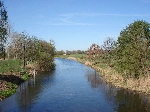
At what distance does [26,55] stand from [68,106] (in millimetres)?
37882

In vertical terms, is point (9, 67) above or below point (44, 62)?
below

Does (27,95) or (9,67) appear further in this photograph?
(9,67)

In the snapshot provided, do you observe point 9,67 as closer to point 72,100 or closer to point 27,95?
point 27,95

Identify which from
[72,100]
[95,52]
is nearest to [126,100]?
[72,100]

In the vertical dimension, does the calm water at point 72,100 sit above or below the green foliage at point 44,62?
below

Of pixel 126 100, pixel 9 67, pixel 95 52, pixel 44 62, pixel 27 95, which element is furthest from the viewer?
pixel 95 52

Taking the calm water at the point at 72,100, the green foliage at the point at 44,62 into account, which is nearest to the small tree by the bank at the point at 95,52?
the green foliage at the point at 44,62

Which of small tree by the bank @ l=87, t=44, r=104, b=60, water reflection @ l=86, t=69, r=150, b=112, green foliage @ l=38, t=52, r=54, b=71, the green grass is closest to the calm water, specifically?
water reflection @ l=86, t=69, r=150, b=112

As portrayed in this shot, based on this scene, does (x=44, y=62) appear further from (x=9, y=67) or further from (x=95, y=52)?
(x=95, y=52)

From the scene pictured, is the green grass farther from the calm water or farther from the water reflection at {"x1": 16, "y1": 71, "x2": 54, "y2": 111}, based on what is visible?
the calm water

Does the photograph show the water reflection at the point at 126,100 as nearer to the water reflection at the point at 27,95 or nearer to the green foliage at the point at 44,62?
the water reflection at the point at 27,95

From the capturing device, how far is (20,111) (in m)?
25.1

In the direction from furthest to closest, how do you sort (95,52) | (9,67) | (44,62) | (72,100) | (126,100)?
(95,52) < (44,62) < (9,67) < (126,100) < (72,100)

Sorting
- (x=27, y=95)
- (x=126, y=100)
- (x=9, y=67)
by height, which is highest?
(x=9, y=67)
